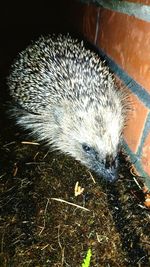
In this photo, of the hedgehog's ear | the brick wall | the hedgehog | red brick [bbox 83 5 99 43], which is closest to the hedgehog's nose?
the hedgehog

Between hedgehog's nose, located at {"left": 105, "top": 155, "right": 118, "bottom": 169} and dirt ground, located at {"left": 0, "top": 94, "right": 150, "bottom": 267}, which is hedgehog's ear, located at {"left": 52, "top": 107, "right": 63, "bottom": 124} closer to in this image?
dirt ground, located at {"left": 0, "top": 94, "right": 150, "bottom": 267}

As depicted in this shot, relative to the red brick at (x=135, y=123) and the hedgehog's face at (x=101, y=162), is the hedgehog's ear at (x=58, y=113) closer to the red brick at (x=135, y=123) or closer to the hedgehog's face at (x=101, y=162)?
the hedgehog's face at (x=101, y=162)

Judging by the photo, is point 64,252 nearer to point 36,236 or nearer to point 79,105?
point 36,236

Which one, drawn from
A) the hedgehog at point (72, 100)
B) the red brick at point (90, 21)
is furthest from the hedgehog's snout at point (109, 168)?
the red brick at point (90, 21)

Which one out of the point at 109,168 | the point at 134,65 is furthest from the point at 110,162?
the point at 134,65

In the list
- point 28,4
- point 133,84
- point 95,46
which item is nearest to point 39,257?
point 133,84
